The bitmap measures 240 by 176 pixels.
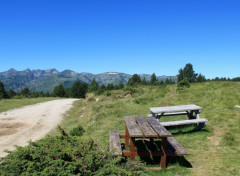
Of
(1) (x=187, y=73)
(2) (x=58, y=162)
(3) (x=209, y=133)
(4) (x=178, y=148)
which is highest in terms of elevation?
(1) (x=187, y=73)

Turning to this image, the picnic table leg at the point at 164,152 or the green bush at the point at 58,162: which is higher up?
the green bush at the point at 58,162

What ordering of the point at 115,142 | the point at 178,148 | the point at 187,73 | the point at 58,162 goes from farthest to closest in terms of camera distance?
the point at 187,73 → the point at 115,142 → the point at 178,148 → the point at 58,162

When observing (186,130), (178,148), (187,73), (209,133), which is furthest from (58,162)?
(187,73)

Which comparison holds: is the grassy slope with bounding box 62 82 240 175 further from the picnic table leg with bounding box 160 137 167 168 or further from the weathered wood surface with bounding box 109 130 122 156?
the weathered wood surface with bounding box 109 130 122 156

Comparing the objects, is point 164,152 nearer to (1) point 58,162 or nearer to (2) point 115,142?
(2) point 115,142

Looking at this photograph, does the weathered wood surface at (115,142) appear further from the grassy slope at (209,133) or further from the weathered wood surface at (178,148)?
the weathered wood surface at (178,148)

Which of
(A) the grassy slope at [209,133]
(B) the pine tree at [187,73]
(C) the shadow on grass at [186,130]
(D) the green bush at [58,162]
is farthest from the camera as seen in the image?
(B) the pine tree at [187,73]

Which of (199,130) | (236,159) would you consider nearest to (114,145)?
(236,159)

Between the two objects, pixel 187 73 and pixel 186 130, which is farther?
pixel 187 73

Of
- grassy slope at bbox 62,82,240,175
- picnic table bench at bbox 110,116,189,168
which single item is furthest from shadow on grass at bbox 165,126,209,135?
picnic table bench at bbox 110,116,189,168

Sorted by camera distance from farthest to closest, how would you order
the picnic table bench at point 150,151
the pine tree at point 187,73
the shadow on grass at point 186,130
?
the pine tree at point 187,73 → the shadow on grass at point 186,130 → the picnic table bench at point 150,151

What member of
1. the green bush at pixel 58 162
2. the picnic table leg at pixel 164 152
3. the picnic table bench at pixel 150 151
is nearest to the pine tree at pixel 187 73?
the picnic table bench at pixel 150 151

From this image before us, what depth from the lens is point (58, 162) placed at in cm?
314

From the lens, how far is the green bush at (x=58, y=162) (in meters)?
3.01
